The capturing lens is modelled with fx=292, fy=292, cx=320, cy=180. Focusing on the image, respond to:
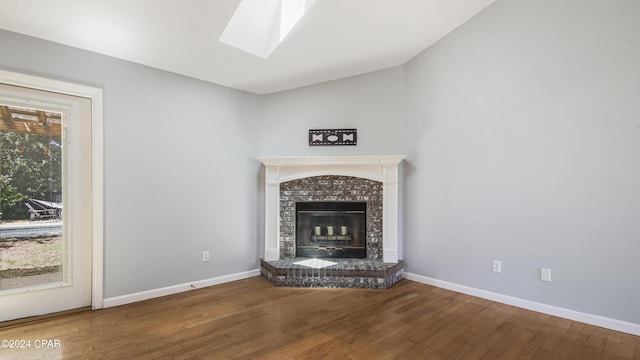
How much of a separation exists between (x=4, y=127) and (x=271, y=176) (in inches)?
101

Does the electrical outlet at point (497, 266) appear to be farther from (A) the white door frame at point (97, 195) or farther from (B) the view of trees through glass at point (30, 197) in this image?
(B) the view of trees through glass at point (30, 197)

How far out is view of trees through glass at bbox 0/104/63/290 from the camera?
2.54 meters

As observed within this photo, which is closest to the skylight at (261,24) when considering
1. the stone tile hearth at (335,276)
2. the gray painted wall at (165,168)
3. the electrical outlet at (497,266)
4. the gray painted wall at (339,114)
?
the gray painted wall at (165,168)

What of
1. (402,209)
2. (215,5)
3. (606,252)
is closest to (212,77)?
(215,5)

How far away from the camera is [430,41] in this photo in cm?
357

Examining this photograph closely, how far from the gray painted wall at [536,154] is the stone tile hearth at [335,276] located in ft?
2.06

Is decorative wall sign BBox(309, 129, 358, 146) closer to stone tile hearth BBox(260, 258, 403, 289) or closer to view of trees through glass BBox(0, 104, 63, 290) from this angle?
stone tile hearth BBox(260, 258, 403, 289)

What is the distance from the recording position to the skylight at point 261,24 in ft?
9.17

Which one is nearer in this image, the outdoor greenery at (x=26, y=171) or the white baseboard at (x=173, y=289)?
the outdoor greenery at (x=26, y=171)

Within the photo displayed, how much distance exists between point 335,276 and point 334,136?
1841mm

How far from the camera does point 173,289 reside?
331 centimetres

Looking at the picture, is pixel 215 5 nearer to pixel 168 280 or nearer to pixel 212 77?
pixel 212 77

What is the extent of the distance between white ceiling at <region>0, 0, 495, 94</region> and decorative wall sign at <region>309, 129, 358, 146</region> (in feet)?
2.33

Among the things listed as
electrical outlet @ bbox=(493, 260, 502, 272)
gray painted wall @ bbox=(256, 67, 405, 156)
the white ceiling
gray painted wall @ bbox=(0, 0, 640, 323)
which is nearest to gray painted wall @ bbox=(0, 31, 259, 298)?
gray painted wall @ bbox=(0, 0, 640, 323)
